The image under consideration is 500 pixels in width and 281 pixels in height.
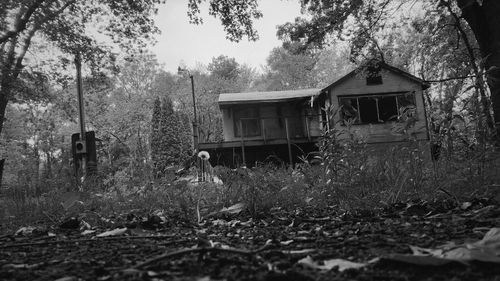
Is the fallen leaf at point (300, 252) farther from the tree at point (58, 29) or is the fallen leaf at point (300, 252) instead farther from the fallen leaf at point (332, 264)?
the tree at point (58, 29)

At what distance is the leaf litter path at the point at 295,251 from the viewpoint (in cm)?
119

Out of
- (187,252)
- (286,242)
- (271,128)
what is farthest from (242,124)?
(187,252)

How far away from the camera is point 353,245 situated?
1702 millimetres

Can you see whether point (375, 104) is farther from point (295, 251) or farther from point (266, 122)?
point (295, 251)

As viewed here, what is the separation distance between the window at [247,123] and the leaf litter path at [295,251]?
64.7 feet

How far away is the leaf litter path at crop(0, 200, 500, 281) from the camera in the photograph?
1.19 metres

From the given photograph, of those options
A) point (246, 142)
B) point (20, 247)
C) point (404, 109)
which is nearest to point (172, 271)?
point (20, 247)

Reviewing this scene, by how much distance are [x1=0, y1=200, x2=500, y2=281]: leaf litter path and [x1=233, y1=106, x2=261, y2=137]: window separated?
19.7 meters

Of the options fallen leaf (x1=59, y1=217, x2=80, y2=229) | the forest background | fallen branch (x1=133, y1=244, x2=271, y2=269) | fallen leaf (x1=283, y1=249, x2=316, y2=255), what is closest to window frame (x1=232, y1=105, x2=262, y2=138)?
the forest background

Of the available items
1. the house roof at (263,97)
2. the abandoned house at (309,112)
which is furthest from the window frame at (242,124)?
the house roof at (263,97)

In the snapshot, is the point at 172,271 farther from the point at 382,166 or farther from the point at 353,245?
the point at 382,166

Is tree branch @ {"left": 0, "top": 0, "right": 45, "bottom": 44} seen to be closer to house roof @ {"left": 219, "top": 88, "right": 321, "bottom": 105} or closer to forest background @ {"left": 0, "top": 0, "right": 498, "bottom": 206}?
forest background @ {"left": 0, "top": 0, "right": 498, "bottom": 206}

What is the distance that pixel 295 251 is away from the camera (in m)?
1.62

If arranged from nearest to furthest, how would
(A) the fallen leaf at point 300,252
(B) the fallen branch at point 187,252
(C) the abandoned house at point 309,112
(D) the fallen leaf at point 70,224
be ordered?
1. (B) the fallen branch at point 187,252
2. (A) the fallen leaf at point 300,252
3. (D) the fallen leaf at point 70,224
4. (C) the abandoned house at point 309,112
